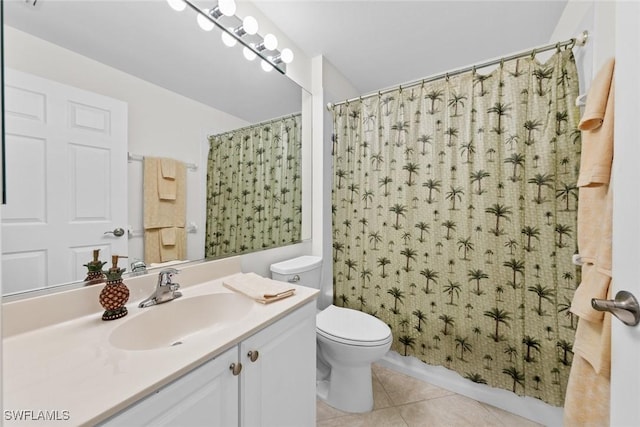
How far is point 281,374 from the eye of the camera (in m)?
0.95

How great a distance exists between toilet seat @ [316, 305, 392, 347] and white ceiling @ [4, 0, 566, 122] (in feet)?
4.31

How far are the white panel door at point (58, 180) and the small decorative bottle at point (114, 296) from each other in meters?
0.13

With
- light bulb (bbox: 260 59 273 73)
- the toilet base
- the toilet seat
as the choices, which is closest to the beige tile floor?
the toilet base

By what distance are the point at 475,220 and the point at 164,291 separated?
1643 millimetres

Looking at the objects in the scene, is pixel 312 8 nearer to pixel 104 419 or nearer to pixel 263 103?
pixel 263 103

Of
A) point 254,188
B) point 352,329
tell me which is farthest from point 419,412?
point 254,188

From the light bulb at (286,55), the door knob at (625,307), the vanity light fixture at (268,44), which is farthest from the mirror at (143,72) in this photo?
the door knob at (625,307)

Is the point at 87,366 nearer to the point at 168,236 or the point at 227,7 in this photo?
the point at 168,236

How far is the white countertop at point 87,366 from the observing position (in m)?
0.53

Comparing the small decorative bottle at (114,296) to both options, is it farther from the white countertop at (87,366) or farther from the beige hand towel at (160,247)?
the beige hand towel at (160,247)

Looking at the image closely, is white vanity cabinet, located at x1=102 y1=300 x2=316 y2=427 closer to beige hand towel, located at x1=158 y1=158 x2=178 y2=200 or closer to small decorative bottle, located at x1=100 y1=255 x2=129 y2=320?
small decorative bottle, located at x1=100 y1=255 x2=129 y2=320

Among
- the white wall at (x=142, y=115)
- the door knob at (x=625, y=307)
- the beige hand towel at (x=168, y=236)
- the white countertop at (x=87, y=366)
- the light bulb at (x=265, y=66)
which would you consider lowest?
the white countertop at (x=87, y=366)

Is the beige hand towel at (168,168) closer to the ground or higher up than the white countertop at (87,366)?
higher up

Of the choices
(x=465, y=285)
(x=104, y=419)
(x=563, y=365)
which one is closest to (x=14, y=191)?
(x=104, y=419)
